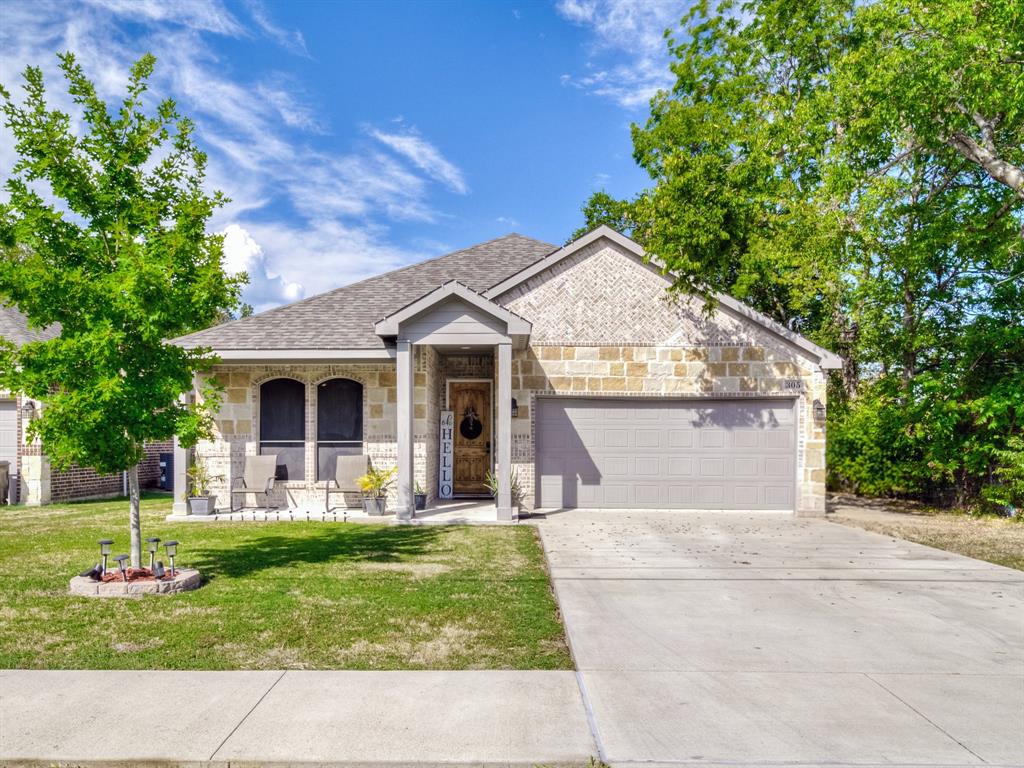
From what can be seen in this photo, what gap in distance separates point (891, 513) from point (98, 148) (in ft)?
53.1

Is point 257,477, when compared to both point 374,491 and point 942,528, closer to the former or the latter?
point 374,491

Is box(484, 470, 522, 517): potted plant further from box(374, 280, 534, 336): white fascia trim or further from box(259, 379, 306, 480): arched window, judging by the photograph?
box(259, 379, 306, 480): arched window

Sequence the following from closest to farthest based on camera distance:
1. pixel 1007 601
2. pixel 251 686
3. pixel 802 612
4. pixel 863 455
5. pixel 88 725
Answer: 1. pixel 88 725
2. pixel 251 686
3. pixel 802 612
4. pixel 1007 601
5. pixel 863 455

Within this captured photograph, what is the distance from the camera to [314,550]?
9.62 m

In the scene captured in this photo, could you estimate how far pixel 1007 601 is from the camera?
7.23m

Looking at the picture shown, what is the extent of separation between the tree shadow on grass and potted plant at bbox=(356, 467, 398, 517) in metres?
1.26

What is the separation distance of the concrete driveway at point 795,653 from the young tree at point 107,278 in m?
5.18

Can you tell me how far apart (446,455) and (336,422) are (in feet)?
8.59

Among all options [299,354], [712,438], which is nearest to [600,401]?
[712,438]

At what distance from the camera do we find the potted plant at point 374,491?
42.7 ft

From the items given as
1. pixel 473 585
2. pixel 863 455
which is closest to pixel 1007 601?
pixel 473 585

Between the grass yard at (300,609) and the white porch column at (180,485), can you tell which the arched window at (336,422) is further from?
the grass yard at (300,609)

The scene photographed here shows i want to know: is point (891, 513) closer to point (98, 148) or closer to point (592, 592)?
point (592, 592)

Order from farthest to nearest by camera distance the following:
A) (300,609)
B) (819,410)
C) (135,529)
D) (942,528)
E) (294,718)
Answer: (819,410), (942,528), (135,529), (300,609), (294,718)
